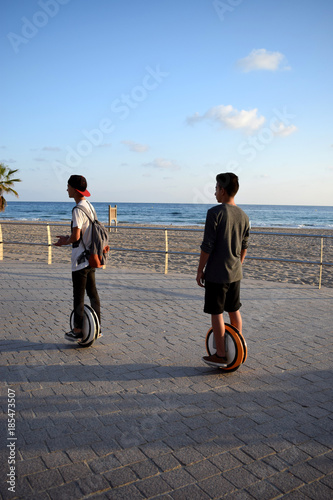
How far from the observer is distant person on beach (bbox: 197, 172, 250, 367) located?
3451mm

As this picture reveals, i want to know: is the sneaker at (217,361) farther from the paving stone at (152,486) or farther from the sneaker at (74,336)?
the paving stone at (152,486)

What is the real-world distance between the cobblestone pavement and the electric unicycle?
12 cm

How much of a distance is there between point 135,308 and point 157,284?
2.08m

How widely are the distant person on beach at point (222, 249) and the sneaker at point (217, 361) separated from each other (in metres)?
0.14

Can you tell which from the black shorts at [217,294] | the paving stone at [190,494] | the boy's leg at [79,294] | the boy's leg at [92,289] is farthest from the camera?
the boy's leg at [92,289]

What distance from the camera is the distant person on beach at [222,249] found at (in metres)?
3.45

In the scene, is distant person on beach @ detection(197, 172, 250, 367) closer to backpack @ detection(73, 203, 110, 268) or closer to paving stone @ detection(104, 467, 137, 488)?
backpack @ detection(73, 203, 110, 268)

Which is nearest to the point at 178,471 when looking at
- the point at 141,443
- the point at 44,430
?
the point at 141,443

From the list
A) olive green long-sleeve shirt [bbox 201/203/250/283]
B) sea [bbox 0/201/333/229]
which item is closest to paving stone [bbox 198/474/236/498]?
olive green long-sleeve shirt [bbox 201/203/250/283]

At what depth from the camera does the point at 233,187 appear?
354 cm

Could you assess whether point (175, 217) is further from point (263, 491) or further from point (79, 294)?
point (263, 491)

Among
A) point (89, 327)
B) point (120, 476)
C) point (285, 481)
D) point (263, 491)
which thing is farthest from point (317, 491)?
point (89, 327)

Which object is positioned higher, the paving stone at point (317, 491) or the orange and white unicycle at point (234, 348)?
the orange and white unicycle at point (234, 348)

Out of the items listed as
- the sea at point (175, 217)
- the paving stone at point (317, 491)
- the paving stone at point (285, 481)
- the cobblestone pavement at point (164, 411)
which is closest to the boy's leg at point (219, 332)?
the cobblestone pavement at point (164, 411)
